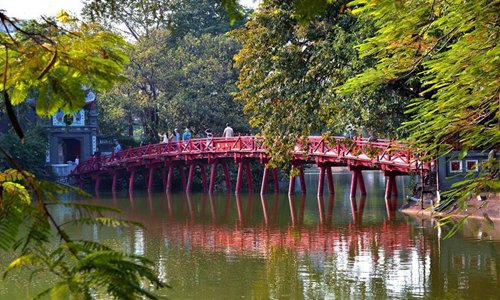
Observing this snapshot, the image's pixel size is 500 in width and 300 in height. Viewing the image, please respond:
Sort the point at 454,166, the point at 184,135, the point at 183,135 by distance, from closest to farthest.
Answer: the point at 454,166, the point at 184,135, the point at 183,135

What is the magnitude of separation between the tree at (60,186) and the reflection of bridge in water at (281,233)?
34.0 feet

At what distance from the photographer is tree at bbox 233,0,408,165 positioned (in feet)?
56.4

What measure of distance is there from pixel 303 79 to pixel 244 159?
439 inches

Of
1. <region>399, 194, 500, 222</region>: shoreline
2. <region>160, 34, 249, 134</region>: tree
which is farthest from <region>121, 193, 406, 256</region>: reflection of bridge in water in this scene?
<region>160, 34, 249, 134</region>: tree

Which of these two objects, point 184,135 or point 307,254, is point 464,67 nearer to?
point 307,254

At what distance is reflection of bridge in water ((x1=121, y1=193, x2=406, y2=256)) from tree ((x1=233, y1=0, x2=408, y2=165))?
6.74ft

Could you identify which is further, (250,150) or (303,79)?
(250,150)

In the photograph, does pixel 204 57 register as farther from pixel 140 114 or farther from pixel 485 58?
pixel 485 58

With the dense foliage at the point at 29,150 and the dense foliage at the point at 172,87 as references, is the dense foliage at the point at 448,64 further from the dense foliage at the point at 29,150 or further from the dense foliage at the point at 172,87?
the dense foliage at the point at 172,87

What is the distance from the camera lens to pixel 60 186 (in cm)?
325

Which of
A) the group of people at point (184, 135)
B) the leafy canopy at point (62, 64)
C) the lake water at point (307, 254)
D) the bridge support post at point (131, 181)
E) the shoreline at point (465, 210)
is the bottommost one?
the lake water at point (307, 254)

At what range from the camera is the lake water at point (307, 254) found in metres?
10.4

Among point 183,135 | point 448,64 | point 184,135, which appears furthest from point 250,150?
point 448,64

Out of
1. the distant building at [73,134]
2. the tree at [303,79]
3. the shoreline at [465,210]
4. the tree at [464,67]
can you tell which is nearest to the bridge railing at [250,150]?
the tree at [303,79]
